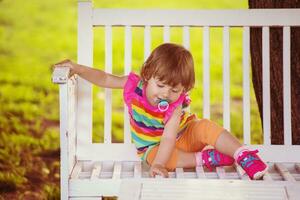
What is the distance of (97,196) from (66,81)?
0.45 m

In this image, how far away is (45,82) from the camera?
238 inches

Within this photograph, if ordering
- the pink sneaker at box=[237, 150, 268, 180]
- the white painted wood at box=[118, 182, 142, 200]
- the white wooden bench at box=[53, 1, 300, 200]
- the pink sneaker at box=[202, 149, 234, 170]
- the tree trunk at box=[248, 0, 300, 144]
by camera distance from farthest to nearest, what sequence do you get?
the tree trunk at box=[248, 0, 300, 144], the white wooden bench at box=[53, 1, 300, 200], the pink sneaker at box=[202, 149, 234, 170], the pink sneaker at box=[237, 150, 268, 180], the white painted wood at box=[118, 182, 142, 200]

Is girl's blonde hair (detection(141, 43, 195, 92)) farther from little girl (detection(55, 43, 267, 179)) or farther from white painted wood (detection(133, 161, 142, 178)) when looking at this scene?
white painted wood (detection(133, 161, 142, 178))

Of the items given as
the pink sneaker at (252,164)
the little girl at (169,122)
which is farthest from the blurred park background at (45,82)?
the pink sneaker at (252,164)

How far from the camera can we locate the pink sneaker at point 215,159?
304cm

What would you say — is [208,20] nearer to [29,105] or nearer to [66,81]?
[66,81]

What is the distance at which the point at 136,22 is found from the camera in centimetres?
333

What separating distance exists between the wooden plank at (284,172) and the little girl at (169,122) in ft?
0.38

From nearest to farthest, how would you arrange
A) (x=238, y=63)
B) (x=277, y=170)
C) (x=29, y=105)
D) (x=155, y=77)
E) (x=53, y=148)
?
1. (x=155, y=77)
2. (x=277, y=170)
3. (x=53, y=148)
4. (x=29, y=105)
5. (x=238, y=63)

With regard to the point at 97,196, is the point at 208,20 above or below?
above

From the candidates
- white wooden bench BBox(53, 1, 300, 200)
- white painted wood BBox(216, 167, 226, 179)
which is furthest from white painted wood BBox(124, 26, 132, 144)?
white painted wood BBox(216, 167, 226, 179)

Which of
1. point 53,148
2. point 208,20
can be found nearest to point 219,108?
point 53,148

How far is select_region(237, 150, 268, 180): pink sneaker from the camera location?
284 centimetres

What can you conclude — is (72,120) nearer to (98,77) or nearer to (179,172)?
(98,77)
